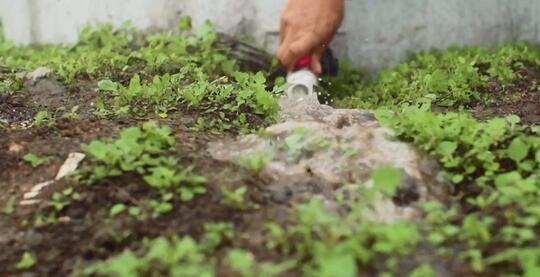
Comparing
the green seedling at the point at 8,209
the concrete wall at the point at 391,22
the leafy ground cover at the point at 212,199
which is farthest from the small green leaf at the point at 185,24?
the green seedling at the point at 8,209

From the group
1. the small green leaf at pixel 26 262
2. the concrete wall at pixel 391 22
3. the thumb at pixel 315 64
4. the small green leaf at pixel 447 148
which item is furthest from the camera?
the concrete wall at pixel 391 22

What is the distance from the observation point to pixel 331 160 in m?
2.76

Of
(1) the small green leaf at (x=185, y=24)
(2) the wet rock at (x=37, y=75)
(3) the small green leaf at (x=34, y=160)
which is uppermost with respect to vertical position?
(1) the small green leaf at (x=185, y=24)

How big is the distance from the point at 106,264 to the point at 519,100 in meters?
2.77

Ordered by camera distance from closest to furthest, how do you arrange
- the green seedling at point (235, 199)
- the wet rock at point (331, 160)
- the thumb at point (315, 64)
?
the green seedling at point (235, 199) < the wet rock at point (331, 160) < the thumb at point (315, 64)

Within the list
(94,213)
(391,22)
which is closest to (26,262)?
(94,213)

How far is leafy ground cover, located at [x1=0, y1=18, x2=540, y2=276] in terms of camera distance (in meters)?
2.02

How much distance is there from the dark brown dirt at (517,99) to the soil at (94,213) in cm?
163

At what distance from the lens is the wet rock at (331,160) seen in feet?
8.18

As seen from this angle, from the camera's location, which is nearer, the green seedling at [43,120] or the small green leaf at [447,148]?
the small green leaf at [447,148]

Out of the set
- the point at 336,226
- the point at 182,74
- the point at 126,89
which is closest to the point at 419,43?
the point at 182,74

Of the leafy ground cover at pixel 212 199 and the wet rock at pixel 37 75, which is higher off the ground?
the leafy ground cover at pixel 212 199

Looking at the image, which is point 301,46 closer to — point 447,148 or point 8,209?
point 447,148

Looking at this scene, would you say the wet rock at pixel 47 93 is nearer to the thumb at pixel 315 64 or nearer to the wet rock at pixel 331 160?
the wet rock at pixel 331 160
